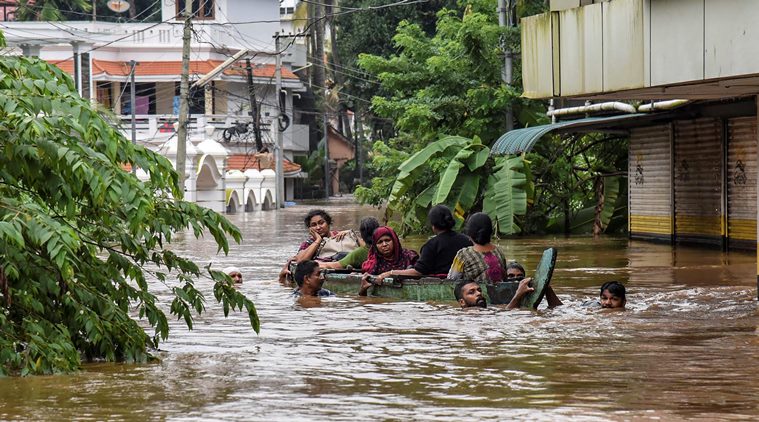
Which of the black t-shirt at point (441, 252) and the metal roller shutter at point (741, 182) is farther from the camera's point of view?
the metal roller shutter at point (741, 182)

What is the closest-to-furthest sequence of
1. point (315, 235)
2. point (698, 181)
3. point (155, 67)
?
point (315, 235) < point (698, 181) < point (155, 67)

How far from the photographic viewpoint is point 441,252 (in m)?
16.2

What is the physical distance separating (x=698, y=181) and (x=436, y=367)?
16437 mm

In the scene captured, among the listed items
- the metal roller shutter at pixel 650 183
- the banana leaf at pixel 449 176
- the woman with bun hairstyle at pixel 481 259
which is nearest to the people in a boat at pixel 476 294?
the woman with bun hairstyle at pixel 481 259

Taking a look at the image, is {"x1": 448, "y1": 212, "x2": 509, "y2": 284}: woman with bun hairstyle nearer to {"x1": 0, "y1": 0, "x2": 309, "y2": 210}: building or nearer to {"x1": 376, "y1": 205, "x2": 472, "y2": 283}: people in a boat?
{"x1": 376, "y1": 205, "x2": 472, "y2": 283}: people in a boat

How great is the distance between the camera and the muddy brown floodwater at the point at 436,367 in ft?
29.4

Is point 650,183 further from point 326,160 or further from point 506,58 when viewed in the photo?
point 326,160

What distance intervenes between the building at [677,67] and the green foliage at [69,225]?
17.8 feet

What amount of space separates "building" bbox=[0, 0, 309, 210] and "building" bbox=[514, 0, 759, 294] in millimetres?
31607

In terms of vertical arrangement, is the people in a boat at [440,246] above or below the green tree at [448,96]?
below

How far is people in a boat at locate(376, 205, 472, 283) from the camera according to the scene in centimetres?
1605

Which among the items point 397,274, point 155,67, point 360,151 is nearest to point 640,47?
point 397,274

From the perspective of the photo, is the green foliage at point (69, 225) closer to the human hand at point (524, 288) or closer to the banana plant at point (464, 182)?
the human hand at point (524, 288)

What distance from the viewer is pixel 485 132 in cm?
3306
